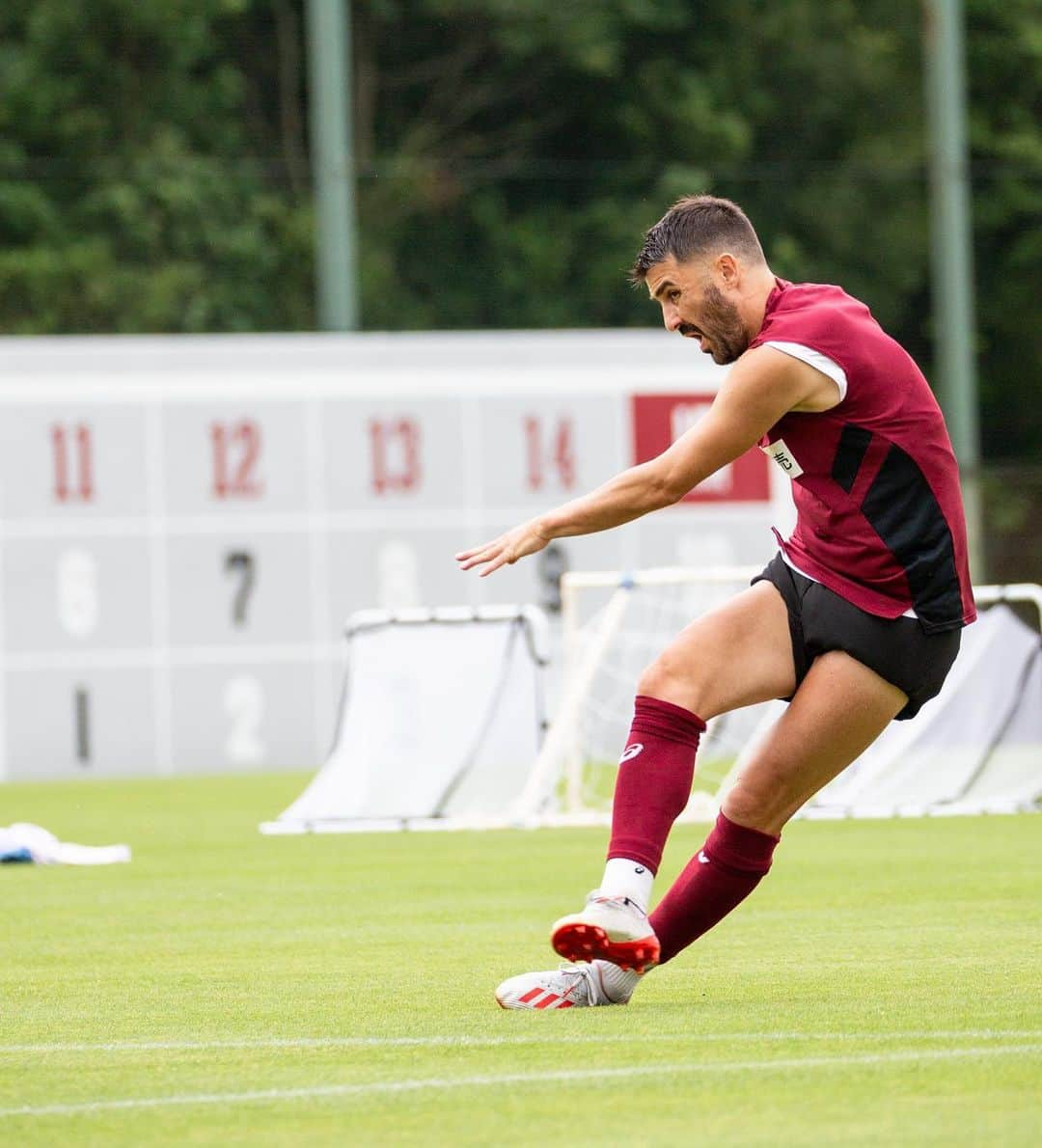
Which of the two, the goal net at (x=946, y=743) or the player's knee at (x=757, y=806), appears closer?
the player's knee at (x=757, y=806)

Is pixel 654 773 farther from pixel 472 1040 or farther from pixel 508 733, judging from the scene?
pixel 508 733

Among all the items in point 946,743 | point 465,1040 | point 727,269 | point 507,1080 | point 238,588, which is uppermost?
point 727,269

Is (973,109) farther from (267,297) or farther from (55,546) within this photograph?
(55,546)

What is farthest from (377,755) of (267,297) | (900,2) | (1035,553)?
(900,2)

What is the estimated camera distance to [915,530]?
19.3 ft

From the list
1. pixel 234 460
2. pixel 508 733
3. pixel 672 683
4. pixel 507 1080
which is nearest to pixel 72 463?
pixel 234 460

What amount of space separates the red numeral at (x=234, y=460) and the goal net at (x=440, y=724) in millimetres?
7483

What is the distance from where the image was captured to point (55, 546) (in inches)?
828

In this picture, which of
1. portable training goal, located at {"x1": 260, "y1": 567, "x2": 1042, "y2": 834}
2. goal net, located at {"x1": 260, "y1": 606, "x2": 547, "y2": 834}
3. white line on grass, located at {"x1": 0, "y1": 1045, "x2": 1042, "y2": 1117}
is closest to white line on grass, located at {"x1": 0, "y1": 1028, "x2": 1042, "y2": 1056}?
white line on grass, located at {"x1": 0, "y1": 1045, "x2": 1042, "y2": 1117}

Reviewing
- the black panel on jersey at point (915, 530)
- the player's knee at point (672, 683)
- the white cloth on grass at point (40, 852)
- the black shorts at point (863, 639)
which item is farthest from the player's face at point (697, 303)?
the white cloth on grass at point (40, 852)

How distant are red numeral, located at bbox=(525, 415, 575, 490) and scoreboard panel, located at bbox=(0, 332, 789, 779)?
23 millimetres

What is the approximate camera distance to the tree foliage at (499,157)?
32906 millimetres

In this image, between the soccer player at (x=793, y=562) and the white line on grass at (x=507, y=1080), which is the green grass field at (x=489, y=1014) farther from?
the soccer player at (x=793, y=562)

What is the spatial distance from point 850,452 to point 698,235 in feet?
1.98
